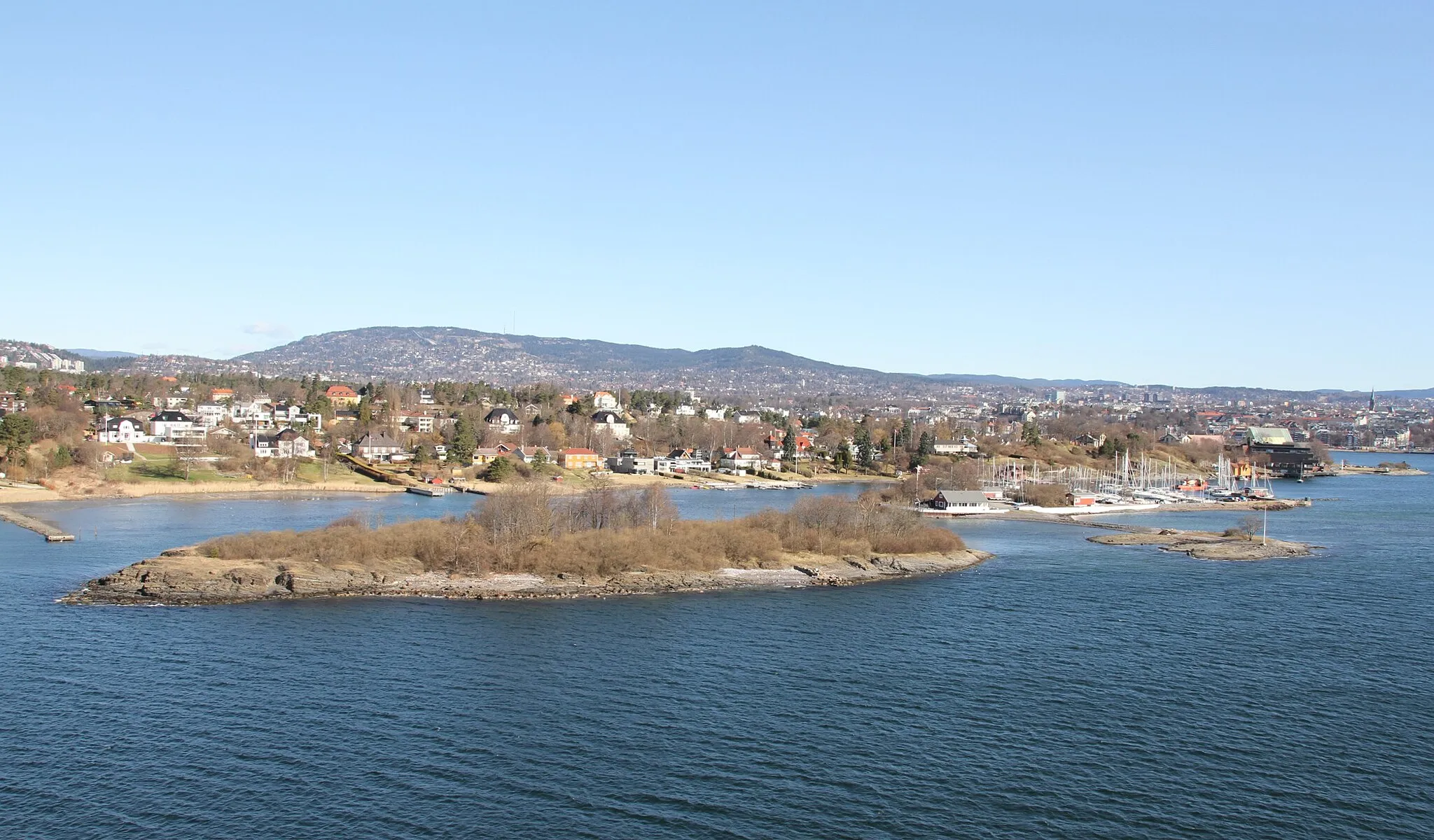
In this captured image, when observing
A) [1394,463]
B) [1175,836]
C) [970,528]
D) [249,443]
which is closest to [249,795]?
[1175,836]

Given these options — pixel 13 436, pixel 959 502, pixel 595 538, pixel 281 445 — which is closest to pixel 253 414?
pixel 281 445

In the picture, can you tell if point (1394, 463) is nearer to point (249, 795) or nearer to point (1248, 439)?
point (1248, 439)

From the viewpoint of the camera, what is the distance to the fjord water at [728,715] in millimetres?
14398

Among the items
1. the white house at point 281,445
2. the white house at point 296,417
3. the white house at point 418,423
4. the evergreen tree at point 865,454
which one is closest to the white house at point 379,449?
the white house at point 281,445

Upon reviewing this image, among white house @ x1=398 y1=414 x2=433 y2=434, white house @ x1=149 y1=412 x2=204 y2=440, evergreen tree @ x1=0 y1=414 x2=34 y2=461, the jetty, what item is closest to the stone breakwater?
the jetty

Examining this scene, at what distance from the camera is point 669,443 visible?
274ft

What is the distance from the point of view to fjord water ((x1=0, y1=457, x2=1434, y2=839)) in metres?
14.4

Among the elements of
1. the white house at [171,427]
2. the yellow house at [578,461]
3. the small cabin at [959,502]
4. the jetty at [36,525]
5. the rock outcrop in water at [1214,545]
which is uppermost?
the white house at [171,427]

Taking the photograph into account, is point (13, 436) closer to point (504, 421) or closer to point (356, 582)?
point (356, 582)

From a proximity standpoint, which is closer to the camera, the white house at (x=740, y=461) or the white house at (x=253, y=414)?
the white house at (x=740, y=461)

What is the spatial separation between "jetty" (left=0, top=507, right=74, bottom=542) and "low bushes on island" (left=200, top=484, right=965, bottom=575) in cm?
793

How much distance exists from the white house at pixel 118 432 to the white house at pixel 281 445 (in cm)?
602

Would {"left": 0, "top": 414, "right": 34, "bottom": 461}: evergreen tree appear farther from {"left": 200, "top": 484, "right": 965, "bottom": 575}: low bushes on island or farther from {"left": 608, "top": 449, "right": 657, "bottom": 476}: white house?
{"left": 608, "top": 449, "right": 657, "bottom": 476}: white house

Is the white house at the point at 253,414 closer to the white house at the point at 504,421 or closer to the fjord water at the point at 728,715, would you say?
the white house at the point at 504,421
